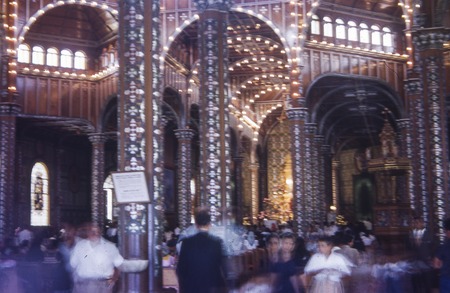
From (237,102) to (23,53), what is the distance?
14.8m

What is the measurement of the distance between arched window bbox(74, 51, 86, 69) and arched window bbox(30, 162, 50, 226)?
621 centimetres

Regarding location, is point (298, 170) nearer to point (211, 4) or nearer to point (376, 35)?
point (376, 35)

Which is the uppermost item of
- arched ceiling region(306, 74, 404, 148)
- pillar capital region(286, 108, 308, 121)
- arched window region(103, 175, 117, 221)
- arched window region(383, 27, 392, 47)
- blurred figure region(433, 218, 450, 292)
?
arched window region(383, 27, 392, 47)

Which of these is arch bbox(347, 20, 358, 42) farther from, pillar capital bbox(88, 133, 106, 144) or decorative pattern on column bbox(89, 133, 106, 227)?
decorative pattern on column bbox(89, 133, 106, 227)

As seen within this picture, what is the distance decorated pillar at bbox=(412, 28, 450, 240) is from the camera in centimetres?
1719

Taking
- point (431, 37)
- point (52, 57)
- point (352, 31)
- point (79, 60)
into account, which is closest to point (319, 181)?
point (352, 31)

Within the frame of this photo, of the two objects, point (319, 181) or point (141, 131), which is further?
point (319, 181)

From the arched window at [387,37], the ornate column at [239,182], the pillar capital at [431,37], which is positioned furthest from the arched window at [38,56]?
the pillar capital at [431,37]

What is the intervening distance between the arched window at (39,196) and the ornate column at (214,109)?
2203cm

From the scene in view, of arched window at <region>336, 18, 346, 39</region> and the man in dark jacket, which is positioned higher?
arched window at <region>336, 18, 346, 39</region>

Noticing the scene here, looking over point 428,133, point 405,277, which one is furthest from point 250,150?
point 405,277

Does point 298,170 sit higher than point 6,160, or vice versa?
point 6,160

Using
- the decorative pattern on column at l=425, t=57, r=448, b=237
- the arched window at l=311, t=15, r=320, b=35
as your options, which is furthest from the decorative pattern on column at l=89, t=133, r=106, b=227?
the decorative pattern on column at l=425, t=57, r=448, b=237

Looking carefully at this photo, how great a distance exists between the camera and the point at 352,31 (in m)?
34.1
